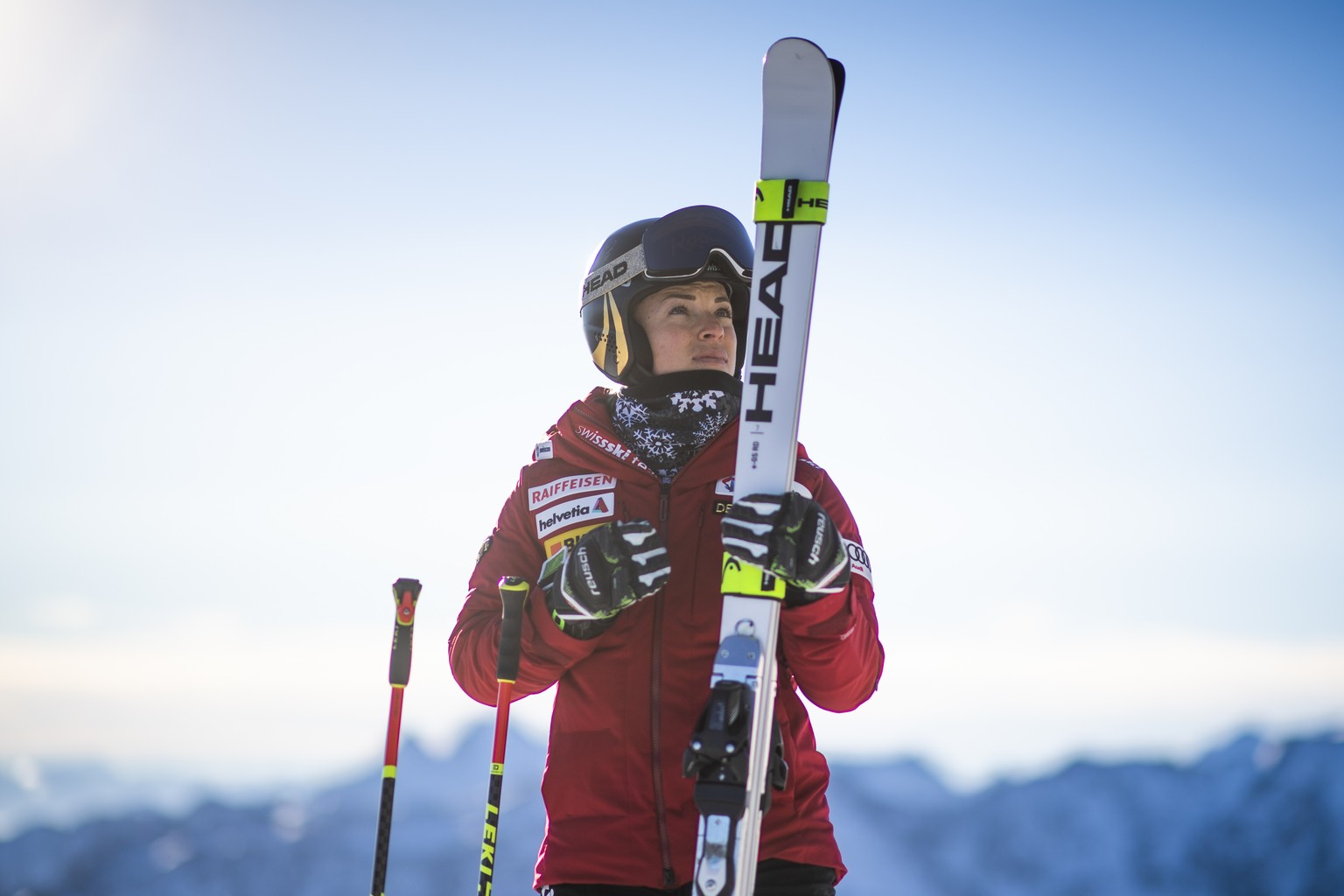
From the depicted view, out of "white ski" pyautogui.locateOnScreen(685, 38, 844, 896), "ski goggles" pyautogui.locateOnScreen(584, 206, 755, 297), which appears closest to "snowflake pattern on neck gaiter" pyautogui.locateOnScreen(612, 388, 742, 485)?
"white ski" pyautogui.locateOnScreen(685, 38, 844, 896)

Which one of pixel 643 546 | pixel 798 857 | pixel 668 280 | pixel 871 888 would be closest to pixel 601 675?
pixel 643 546

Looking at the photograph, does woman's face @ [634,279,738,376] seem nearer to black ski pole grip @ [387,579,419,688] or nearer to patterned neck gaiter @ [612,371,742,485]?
patterned neck gaiter @ [612,371,742,485]

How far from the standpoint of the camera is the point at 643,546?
2.53m

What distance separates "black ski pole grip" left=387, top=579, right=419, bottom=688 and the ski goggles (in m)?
1.00

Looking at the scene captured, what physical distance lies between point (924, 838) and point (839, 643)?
45.2ft

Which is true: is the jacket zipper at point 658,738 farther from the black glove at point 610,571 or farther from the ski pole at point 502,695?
the ski pole at point 502,695

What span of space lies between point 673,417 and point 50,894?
1490 cm

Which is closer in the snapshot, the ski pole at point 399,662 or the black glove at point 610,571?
the black glove at point 610,571

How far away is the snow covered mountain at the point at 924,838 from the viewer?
46.6ft

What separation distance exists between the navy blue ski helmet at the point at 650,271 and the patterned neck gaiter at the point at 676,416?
12 centimetres

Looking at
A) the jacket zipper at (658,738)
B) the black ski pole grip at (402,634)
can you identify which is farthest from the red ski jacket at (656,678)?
the black ski pole grip at (402,634)

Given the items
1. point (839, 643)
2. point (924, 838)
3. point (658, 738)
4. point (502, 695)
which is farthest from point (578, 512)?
point (924, 838)

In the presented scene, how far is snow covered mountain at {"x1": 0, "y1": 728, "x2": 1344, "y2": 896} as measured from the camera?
14.2 m

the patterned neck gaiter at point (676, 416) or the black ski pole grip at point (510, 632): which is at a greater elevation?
the patterned neck gaiter at point (676, 416)
